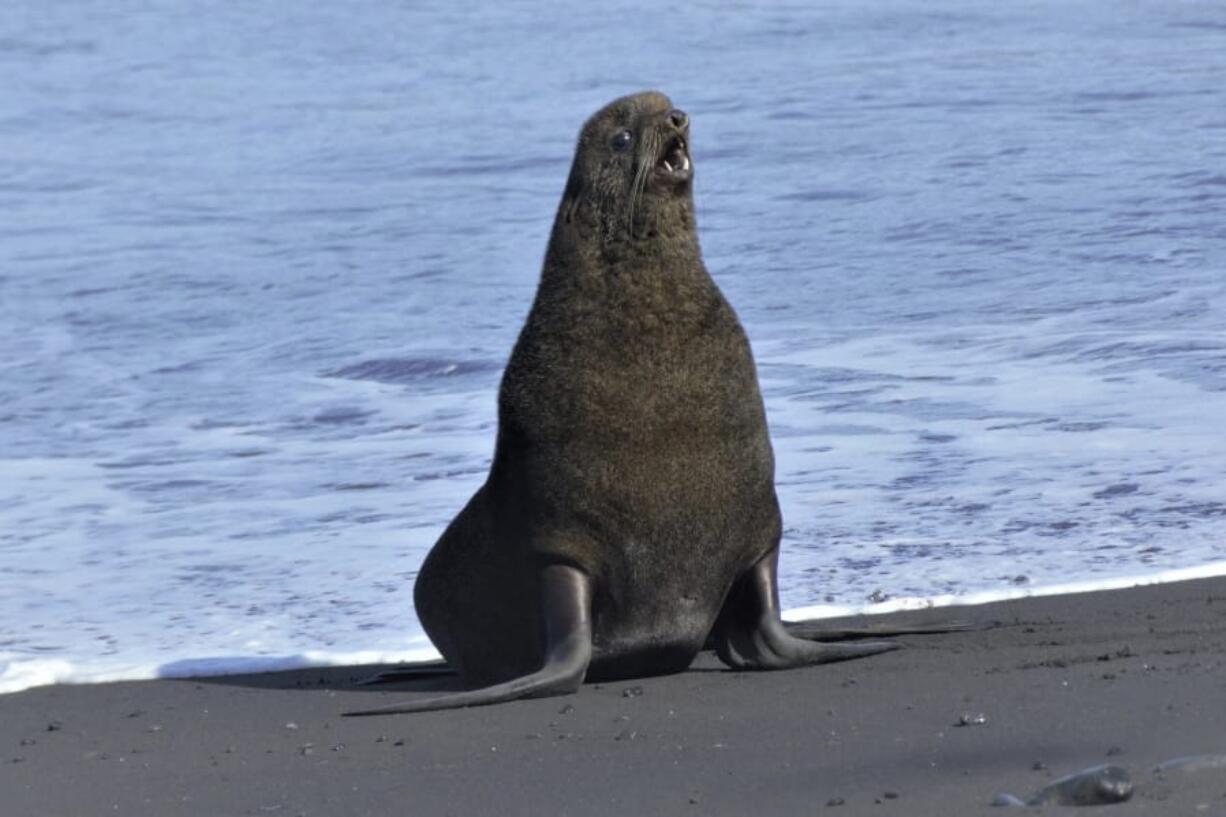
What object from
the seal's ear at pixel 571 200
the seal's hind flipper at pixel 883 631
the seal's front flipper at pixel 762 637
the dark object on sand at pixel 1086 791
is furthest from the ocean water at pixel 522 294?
the dark object on sand at pixel 1086 791

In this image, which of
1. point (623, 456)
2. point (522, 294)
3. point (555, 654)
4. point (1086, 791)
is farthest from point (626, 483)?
point (522, 294)

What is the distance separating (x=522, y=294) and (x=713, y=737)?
7558 millimetres

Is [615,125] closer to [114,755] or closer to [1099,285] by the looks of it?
[114,755]

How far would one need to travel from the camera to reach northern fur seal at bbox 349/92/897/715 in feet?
16.4

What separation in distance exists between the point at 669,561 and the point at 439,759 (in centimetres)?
87

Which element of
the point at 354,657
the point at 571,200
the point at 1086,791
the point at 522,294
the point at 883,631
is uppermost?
the point at 571,200

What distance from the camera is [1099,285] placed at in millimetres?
10258

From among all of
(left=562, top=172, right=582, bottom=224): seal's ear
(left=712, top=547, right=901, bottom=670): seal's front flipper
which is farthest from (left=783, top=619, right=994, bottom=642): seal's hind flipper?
(left=562, top=172, right=582, bottom=224): seal's ear

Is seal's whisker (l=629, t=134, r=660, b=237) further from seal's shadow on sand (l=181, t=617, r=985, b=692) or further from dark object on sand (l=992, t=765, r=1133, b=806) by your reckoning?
dark object on sand (l=992, t=765, r=1133, b=806)

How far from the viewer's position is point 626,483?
4.99 metres

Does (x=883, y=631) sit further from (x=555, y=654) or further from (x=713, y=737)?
(x=713, y=737)

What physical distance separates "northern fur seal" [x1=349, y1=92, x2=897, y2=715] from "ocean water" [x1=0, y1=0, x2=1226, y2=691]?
0.61 metres

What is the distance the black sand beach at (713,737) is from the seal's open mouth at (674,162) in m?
1.04

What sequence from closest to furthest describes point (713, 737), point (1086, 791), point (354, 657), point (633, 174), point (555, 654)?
point (1086, 791)
point (713, 737)
point (555, 654)
point (633, 174)
point (354, 657)
